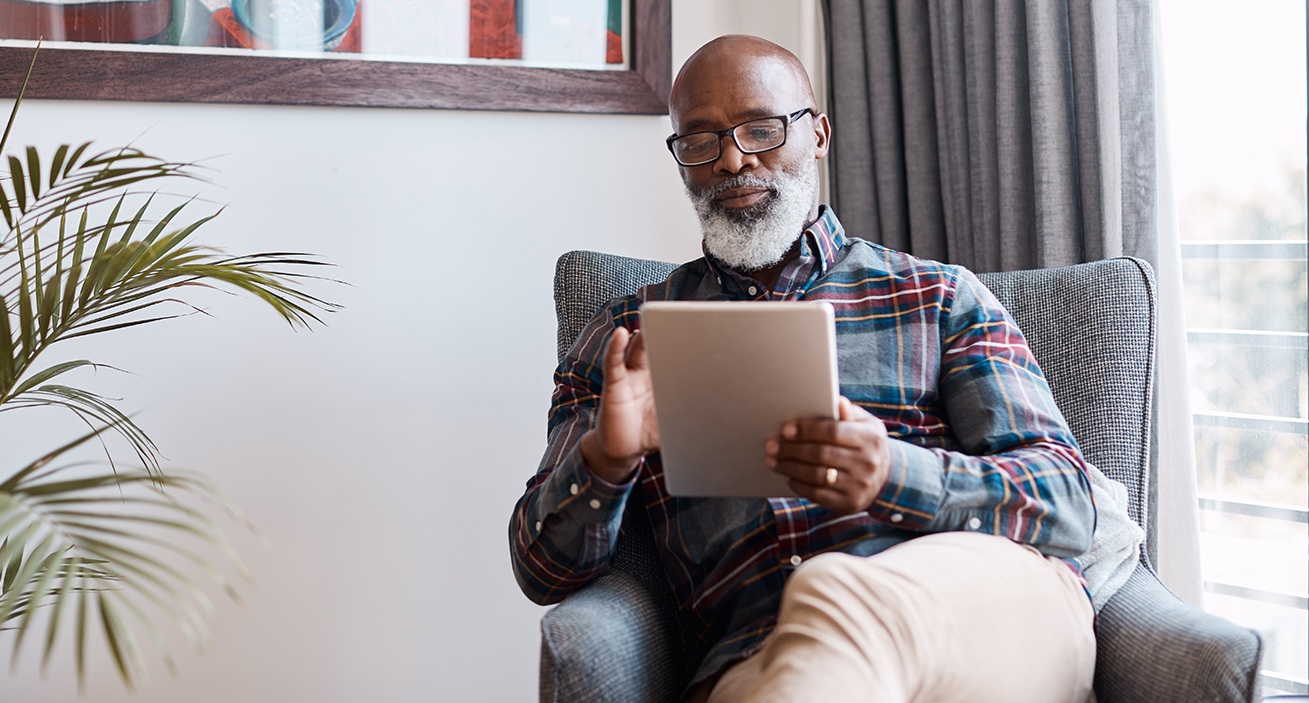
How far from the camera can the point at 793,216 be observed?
1294mm

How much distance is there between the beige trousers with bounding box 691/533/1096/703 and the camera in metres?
0.80

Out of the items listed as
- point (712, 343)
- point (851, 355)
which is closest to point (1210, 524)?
point (851, 355)

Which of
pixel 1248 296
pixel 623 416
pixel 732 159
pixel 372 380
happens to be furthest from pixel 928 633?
pixel 372 380

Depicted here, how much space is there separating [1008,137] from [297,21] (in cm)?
126

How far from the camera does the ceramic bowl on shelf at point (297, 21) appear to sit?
1.60 m

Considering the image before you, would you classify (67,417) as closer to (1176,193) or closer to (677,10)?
(677,10)

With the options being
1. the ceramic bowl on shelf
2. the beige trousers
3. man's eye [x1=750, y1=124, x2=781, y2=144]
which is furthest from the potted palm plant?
man's eye [x1=750, y1=124, x2=781, y2=144]

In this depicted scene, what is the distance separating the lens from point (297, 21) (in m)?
1.62

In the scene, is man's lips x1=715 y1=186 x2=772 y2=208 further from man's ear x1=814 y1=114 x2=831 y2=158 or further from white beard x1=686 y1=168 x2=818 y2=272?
man's ear x1=814 y1=114 x2=831 y2=158

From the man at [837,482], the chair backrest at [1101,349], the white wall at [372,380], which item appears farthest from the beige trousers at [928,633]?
the white wall at [372,380]

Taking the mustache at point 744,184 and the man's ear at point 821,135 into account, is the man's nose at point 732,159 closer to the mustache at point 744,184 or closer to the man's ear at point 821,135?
the mustache at point 744,184

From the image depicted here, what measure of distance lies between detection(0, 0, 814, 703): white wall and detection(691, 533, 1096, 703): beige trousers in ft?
3.04

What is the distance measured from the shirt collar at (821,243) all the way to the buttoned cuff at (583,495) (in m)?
0.40

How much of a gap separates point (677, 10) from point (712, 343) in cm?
127
